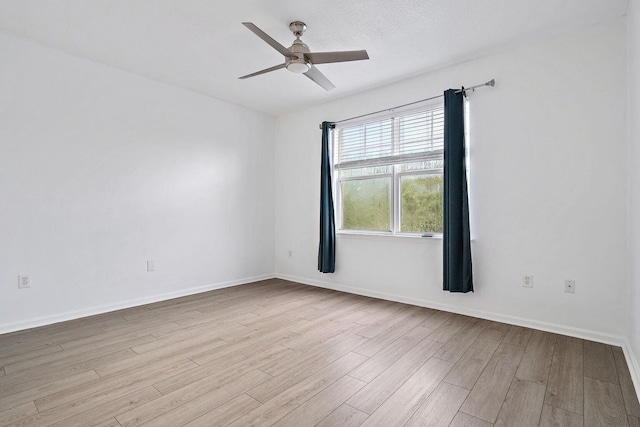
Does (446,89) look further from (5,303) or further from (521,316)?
(5,303)

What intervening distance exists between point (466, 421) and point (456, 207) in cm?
207

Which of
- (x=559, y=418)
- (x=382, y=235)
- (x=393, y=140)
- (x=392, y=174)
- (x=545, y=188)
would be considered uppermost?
(x=393, y=140)

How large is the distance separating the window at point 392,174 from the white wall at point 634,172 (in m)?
1.52

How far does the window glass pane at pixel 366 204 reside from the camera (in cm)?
405

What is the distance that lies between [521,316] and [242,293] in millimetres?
3190

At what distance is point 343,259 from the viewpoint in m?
4.39

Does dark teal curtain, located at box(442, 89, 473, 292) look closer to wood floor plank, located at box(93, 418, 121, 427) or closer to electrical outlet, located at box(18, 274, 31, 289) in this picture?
wood floor plank, located at box(93, 418, 121, 427)

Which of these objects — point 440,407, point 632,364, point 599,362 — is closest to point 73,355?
point 440,407

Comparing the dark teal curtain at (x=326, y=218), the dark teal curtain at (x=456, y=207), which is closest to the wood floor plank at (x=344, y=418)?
the dark teal curtain at (x=456, y=207)

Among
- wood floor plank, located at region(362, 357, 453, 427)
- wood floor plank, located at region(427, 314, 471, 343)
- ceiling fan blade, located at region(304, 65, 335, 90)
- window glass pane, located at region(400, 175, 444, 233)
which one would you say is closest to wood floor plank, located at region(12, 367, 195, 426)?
wood floor plank, located at region(362, 357, 453, 427)

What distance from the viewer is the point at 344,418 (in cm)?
164

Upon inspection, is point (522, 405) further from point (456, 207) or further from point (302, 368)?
point (456, 207)

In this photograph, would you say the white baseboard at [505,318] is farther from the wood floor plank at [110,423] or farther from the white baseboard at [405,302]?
the wood floor plank at [110,423]

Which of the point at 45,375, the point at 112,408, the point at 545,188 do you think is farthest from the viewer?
the point at 545,188
